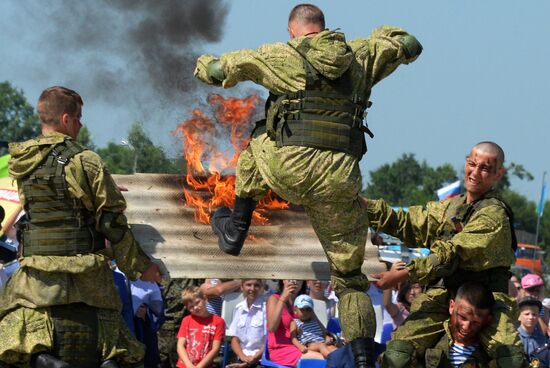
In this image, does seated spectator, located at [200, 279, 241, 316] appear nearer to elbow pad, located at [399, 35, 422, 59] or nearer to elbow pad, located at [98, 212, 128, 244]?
elbow pad, located at [98, 212, 128, 244]

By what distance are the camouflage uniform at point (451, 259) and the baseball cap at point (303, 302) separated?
12.2 feet

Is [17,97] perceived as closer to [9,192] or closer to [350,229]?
[9,192]

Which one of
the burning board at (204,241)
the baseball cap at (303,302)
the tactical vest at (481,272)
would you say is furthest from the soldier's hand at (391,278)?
the baseball cap at (303,302)

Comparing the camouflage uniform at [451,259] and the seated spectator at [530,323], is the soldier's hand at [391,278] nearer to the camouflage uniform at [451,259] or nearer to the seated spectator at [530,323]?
the camouflage uniform at [451,259]

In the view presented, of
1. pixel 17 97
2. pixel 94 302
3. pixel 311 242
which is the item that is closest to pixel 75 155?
pixel 94 302

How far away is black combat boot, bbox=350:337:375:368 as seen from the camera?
7895mm

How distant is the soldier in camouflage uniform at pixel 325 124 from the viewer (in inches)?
318

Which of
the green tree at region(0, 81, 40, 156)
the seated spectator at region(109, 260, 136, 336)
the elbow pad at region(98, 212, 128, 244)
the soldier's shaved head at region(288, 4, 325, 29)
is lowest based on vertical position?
the seated spectator at region(109, 260, 136, 336)

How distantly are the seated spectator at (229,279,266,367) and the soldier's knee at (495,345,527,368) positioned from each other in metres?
4.70

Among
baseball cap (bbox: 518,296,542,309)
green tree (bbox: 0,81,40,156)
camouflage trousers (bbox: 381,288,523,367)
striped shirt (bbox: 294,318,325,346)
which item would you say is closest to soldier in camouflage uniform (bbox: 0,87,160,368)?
camouflage trousers (bbox: 381,288,523,367)

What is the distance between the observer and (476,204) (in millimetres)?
8312

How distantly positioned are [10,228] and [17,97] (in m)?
49.1

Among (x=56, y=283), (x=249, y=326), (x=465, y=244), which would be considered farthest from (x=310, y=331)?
(x=56, y=283)

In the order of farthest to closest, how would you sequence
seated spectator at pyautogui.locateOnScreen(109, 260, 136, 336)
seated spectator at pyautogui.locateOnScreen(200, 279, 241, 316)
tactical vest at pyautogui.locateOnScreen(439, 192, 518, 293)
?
seated spectator at pyautogui.locateOnScreen(200, 279, 241, 316) < seated spectator at pyautogui.locateOnScreen(109, 260, 136, 336) < tactical vest at pyautogui.locateOnScreen(439, 192, 518, 293)
